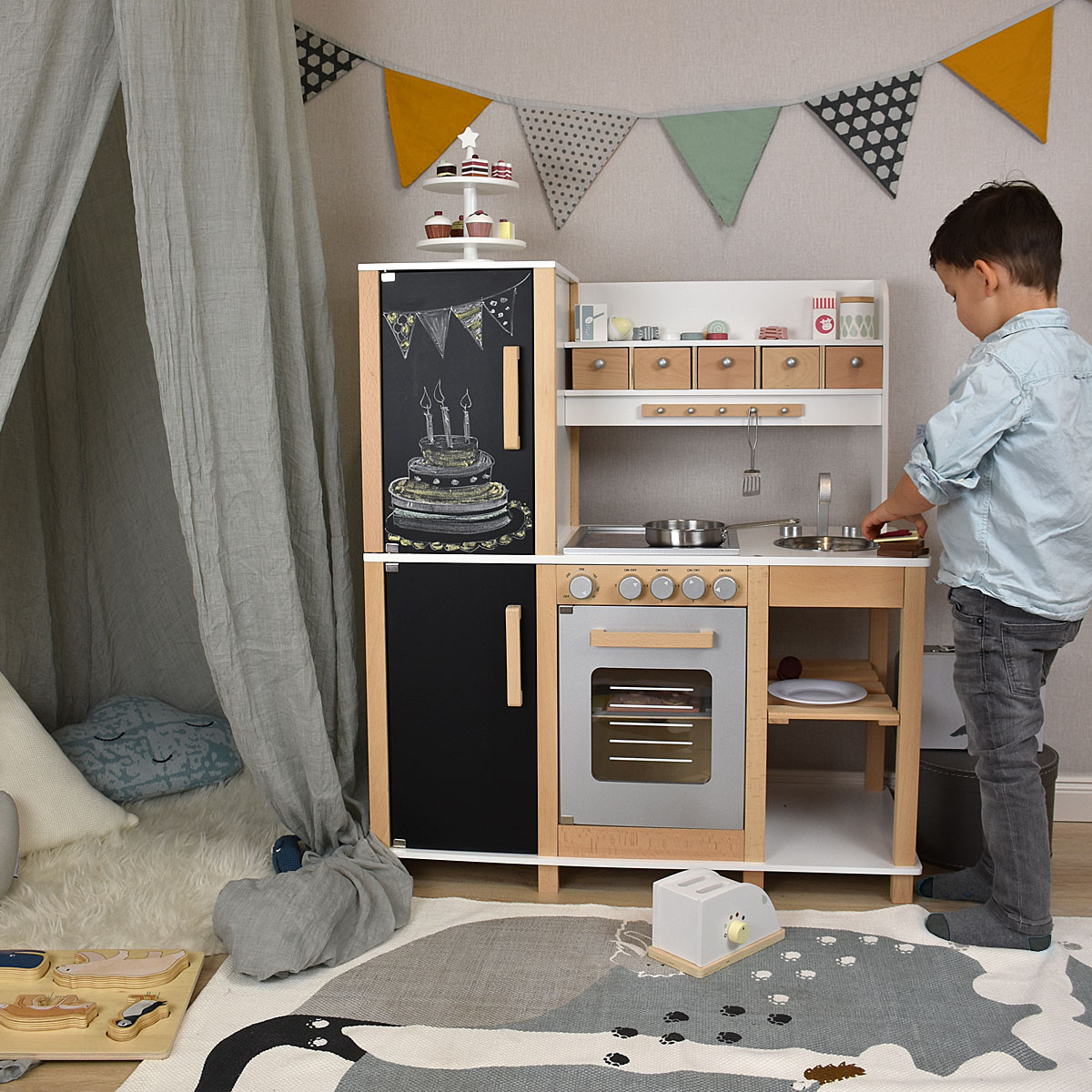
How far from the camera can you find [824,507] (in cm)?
276

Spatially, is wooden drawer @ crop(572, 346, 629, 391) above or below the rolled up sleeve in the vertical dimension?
above

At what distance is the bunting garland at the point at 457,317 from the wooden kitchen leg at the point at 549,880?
3.75 ft

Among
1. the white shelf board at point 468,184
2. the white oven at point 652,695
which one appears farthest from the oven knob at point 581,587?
the white shelf board at point 468,184

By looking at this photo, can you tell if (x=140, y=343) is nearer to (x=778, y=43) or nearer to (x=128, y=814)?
(x=128, y=814)

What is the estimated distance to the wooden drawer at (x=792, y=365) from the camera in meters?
2.69

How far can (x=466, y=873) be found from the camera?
2643mm

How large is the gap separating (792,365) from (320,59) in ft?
4.80

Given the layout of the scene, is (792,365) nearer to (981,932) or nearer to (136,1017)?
(981,932)

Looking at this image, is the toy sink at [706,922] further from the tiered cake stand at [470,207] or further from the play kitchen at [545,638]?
the tiered cake stand at [470,207]

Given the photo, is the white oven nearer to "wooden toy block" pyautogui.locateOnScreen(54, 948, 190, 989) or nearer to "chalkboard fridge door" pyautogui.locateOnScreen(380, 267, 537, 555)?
"chalkboard fridge door" pyautogui.locateOnScreen(380, 267, 537, 555)

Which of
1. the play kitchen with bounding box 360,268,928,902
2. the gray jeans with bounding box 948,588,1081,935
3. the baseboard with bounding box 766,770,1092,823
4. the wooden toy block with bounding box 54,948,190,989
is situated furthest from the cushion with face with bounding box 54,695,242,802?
the gray jeans with bounding box 948,588,1081,935

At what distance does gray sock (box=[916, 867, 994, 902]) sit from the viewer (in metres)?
2.42

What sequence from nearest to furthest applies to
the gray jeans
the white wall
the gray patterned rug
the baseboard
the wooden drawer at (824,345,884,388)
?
the gray patterned rug → the gray jeans → the wooden drawer at (824,345,884,388) → the white wall → the baseboard

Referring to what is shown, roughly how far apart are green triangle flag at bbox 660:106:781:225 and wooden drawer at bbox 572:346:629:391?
500 mm
